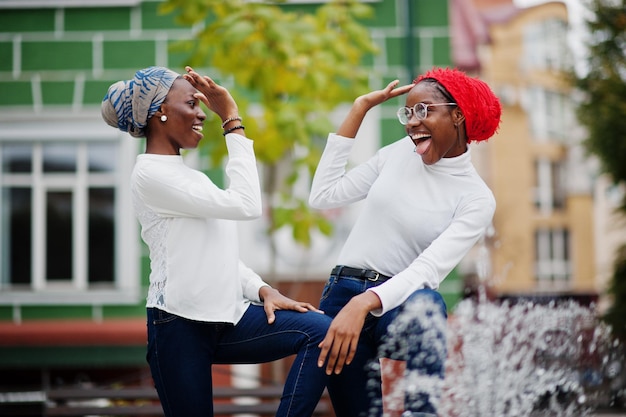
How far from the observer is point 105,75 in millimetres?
10141

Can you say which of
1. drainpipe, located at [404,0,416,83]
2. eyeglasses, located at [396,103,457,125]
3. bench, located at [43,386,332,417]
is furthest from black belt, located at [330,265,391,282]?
drainpipe, located at [404,0,416,83]

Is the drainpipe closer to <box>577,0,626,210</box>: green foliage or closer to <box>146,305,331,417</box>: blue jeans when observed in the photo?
<box>577,0,626,210</box>: green foliage

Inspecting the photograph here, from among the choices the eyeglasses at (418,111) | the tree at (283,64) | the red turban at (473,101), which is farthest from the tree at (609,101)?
the eyeglasses at (418,111)

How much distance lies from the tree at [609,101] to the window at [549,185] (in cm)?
2522

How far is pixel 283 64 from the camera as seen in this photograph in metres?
7.10

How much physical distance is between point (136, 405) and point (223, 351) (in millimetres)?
3648

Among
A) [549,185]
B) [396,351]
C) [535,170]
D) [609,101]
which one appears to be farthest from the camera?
[549,185]

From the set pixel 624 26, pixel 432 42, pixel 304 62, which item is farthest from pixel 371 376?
pixel 624 26

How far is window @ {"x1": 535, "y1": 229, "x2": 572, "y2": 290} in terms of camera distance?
3734 cm

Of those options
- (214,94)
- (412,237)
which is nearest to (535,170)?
(412,237)

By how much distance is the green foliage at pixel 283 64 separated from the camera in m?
6.95

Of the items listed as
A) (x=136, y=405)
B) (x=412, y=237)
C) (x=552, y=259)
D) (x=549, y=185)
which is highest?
(x=549, y=185)

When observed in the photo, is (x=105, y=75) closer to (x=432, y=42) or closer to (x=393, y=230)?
(x=432, y=42)

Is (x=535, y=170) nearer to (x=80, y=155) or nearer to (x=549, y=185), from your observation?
(x=549, y=185)
